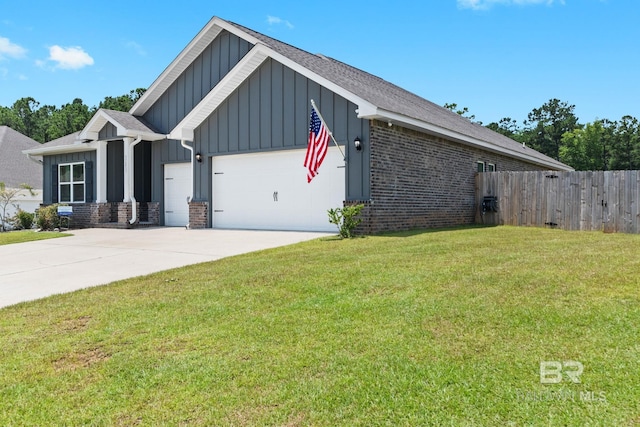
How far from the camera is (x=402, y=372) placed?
3002mm

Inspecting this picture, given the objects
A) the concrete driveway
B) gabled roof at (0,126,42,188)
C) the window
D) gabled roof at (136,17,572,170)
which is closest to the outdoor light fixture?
gabled roof at (136,17,572,170)

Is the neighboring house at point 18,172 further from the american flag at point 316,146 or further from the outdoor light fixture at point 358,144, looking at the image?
the outdoor light fixture at point 358,144

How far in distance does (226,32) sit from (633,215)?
12962 mm

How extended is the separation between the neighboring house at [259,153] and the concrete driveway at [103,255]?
159 centimetres

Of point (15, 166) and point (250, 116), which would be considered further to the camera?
point (15, 166)

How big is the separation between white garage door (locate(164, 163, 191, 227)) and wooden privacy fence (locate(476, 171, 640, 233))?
9858 mm

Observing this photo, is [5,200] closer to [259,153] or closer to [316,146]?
[259,153]

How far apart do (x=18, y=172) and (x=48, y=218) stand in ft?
45.1


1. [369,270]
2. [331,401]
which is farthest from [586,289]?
[331,401]

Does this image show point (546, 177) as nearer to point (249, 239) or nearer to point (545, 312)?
point (249, 239)

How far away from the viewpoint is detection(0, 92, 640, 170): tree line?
1537 inches

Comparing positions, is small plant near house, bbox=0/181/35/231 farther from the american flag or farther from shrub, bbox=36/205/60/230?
the american flag

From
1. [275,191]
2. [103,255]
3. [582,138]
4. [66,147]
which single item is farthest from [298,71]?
[582,138]

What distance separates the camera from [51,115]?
1844 inches
